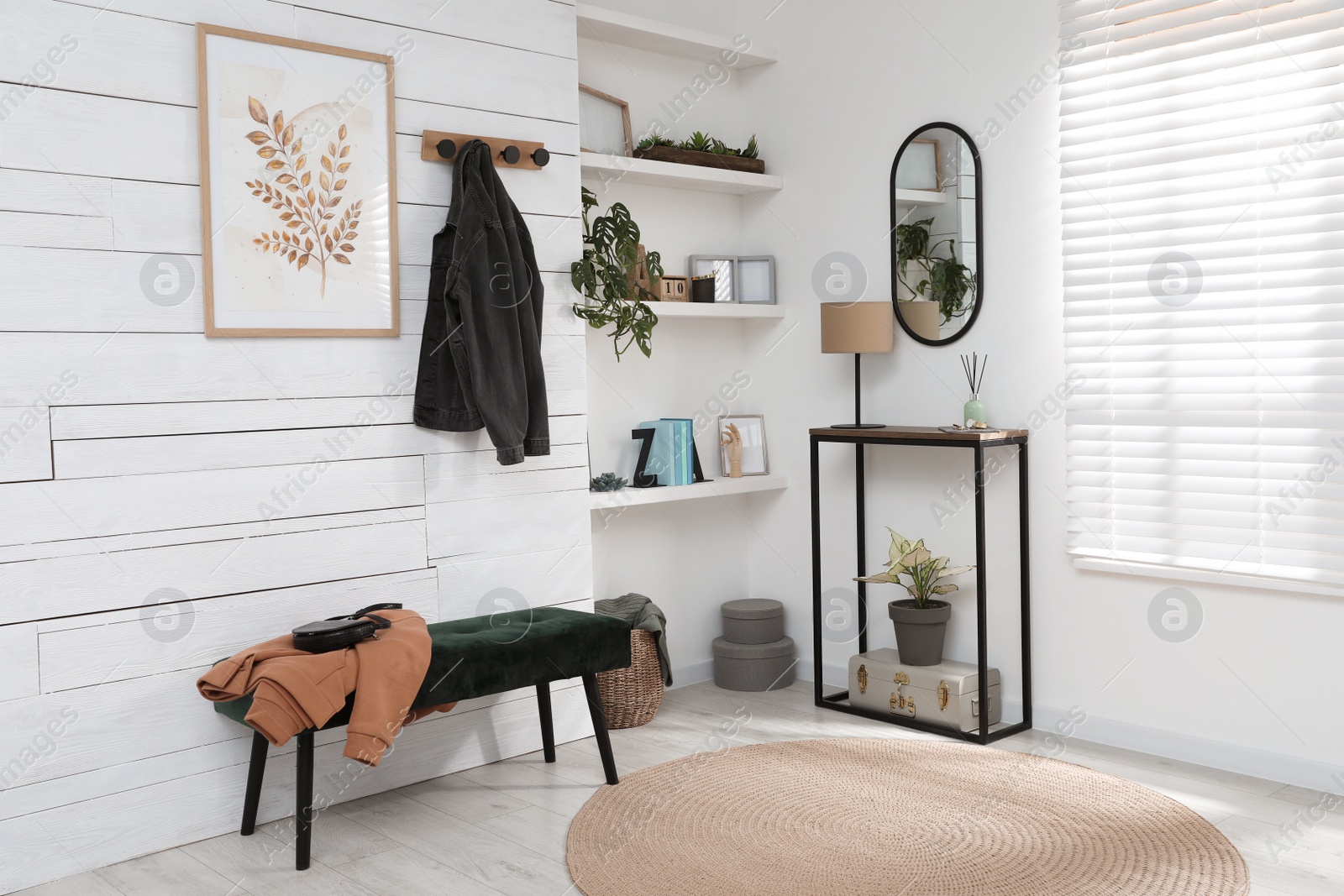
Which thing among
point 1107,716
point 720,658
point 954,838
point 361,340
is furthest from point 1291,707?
point 361,340

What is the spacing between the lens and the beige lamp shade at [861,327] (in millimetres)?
3764

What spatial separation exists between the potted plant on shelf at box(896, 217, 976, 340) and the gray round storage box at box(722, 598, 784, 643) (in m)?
1.24

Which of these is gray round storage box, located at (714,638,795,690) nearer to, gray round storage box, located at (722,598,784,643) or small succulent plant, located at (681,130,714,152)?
gray round storage box, located at (722,598,784,643)

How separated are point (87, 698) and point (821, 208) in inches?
119

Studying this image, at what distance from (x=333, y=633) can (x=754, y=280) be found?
7.76ft

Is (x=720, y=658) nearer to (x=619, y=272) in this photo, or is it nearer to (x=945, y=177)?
(x=619, y=272)

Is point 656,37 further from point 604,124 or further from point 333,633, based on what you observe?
point 333,633

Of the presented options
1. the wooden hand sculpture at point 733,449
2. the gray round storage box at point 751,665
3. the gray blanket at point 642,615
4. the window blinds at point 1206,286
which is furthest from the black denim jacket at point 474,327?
the window blinds at point 1206,286

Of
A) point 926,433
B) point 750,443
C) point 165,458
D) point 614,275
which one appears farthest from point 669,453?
point 165,458

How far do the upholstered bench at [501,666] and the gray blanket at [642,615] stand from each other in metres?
0.47

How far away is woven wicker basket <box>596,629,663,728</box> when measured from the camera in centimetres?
363

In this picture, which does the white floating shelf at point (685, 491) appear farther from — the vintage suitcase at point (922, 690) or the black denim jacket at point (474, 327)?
the vintage suitcase at point (922, 690)

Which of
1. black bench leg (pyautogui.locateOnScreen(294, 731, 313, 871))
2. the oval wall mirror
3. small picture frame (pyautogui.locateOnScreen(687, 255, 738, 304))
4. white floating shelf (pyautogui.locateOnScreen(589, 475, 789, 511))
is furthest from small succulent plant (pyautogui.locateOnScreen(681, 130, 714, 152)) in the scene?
black bench leg (pyautogui.locateOnScreen(294, 731, 313, 871))

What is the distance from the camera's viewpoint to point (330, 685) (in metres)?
2.56
